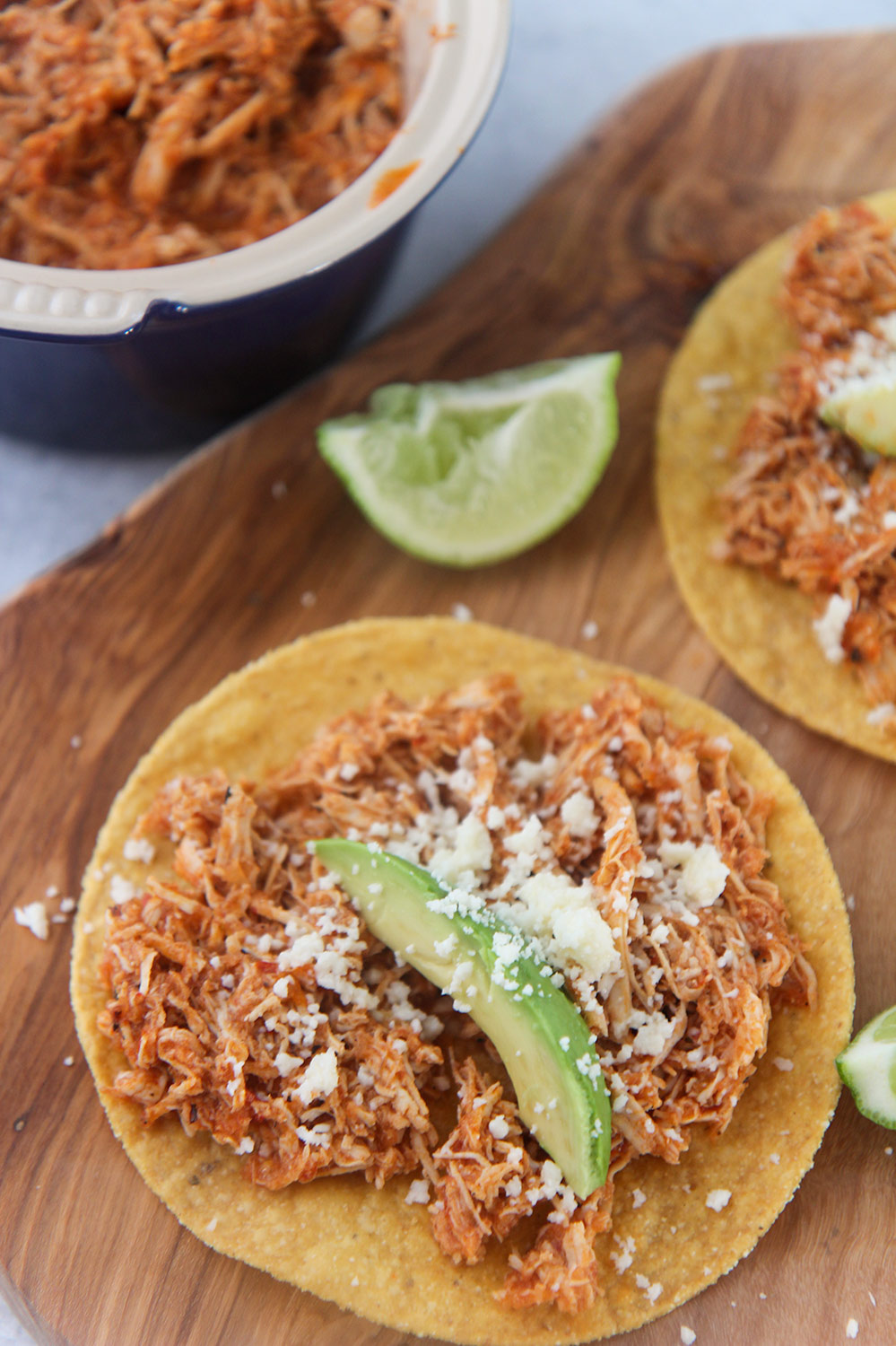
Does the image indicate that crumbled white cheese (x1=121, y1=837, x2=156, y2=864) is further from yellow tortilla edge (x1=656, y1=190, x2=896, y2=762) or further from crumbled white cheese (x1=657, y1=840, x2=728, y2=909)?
yellow tortilla edge (x1=656, y1=190, x2=896, y2=762)

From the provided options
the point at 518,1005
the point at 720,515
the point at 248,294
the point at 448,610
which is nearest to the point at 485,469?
the point at 448,610

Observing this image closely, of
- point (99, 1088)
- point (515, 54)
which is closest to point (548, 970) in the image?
point (99, 1088)

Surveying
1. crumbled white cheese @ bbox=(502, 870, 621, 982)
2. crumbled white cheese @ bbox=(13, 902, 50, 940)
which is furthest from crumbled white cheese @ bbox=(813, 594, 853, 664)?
crumbled white cheese @ bbox=(13, 902, 50, 940)

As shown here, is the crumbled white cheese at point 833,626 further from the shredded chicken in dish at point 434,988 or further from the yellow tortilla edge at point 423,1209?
the shredded chicken in dish at point 434,988

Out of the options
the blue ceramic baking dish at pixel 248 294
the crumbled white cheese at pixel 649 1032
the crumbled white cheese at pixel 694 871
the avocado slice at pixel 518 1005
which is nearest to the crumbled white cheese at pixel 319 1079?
the avocado slice at pixel 518 1005

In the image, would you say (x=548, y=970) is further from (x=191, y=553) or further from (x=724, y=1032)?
(x=191, y=553)
